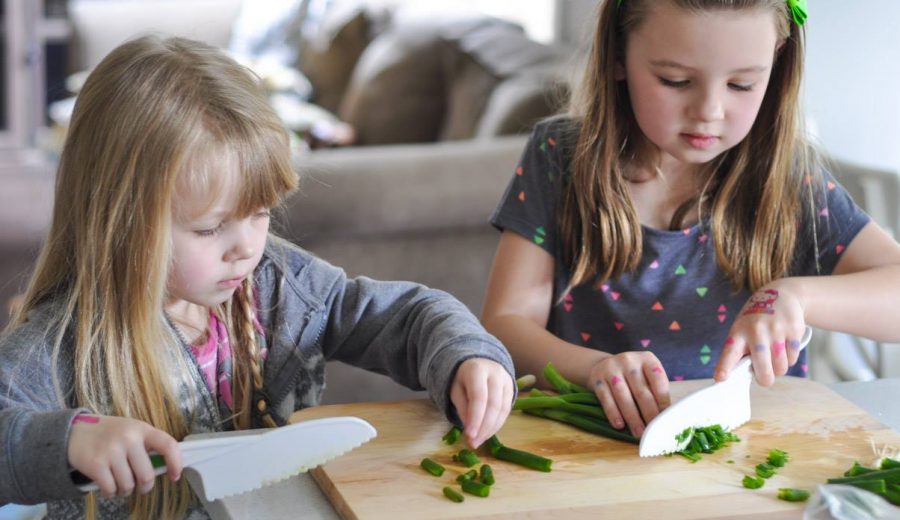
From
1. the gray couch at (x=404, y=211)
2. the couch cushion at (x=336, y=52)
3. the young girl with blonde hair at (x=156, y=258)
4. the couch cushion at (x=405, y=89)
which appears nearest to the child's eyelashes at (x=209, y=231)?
the young girl with blonde hair at (x=156, y=258)

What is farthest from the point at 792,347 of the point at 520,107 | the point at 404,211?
the point at 520,107

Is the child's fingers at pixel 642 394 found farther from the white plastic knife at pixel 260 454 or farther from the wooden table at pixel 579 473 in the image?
the white plastic knife at pixel 260 454

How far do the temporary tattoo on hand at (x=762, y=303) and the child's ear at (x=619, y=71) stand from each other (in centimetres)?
35

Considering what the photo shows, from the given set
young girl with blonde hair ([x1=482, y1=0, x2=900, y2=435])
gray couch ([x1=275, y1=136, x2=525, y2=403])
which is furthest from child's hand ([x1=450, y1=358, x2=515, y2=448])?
gray couch ([x1=275, y1=136, x2=525, y2=403])

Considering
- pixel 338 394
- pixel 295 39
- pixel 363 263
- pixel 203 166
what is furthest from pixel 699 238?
pixel 295 39

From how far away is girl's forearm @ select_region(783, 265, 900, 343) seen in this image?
4.60ft

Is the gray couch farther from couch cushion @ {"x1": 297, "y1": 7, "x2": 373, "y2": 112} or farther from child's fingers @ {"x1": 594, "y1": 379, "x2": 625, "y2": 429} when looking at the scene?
Result: couch cushion @ {"x1": 297, "y1": 7, "x2": 373, "y2": 112}

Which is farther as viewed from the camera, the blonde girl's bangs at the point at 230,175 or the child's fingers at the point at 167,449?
the blonde girl's bangs at the point at 230,175

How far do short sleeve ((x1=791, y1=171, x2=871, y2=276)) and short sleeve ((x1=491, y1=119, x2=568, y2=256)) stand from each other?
33cm

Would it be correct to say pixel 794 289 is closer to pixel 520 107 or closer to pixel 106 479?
pixel 106 479

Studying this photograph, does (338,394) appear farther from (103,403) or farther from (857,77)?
(103,403)

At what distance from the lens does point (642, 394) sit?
123 cm

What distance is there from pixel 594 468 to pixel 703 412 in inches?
5.3

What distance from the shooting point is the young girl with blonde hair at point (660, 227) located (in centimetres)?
143
